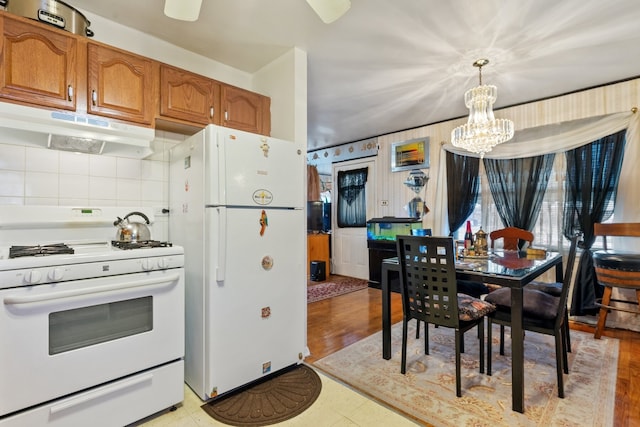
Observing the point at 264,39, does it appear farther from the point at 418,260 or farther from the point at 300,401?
the point at 300,401

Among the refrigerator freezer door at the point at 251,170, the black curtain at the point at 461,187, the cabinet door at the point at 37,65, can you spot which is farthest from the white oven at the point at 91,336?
the black curtain at the point at 461,187

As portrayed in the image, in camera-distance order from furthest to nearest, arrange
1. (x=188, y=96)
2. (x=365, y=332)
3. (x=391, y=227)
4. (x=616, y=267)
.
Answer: (x=391, y=227) → (x=365, y=332) → (x=616, y=267) → (x=188, y=96)

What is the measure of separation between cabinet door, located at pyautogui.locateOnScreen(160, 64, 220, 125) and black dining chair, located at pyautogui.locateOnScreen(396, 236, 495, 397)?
1.66 metres

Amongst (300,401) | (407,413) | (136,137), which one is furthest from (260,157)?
(407,413)

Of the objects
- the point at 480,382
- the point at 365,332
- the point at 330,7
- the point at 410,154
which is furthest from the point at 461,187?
the point at 330,7

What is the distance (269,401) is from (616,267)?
297cm

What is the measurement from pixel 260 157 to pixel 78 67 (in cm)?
111

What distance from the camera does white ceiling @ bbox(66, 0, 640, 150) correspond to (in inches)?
77.4

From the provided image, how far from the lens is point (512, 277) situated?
175 cm

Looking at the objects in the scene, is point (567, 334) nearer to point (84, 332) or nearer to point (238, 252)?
point (238, 252)

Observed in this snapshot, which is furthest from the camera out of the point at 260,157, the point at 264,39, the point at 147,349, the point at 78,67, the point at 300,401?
the point at 264,39

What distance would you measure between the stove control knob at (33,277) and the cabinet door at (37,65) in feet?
2.99

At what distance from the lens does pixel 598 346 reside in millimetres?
2576

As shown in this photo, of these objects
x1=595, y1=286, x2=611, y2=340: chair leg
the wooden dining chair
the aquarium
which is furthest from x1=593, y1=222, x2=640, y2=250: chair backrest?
the aquarium
